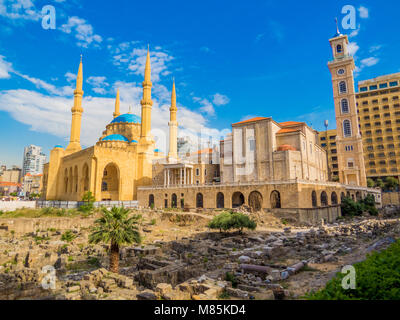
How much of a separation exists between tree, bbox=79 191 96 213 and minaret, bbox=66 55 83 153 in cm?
1683

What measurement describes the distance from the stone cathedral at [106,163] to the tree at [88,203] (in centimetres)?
174

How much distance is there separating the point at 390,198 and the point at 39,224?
2529 inches

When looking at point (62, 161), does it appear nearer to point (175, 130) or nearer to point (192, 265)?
point (175, 130)

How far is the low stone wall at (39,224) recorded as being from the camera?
28.0 m

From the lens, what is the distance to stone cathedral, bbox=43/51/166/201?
4301 centimetres

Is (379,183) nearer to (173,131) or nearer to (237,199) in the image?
(237,199)

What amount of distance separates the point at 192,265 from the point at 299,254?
315 inches

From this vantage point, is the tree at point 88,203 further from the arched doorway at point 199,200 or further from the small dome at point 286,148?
the small dome at point 286,148

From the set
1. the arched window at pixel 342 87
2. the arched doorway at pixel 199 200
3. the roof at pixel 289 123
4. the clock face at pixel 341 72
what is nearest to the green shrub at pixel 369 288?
the arched doorway at pixel 199 200

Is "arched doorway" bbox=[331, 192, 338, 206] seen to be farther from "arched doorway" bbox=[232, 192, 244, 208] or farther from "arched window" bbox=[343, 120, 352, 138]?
"arched window" bbox=[343, 120, 352, 138]

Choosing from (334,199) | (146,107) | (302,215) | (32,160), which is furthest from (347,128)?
(32,160)

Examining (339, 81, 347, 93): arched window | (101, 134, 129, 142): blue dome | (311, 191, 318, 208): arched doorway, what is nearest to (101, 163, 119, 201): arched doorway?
(101, 134, 129, 142): blue dome

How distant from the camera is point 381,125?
199 feet
